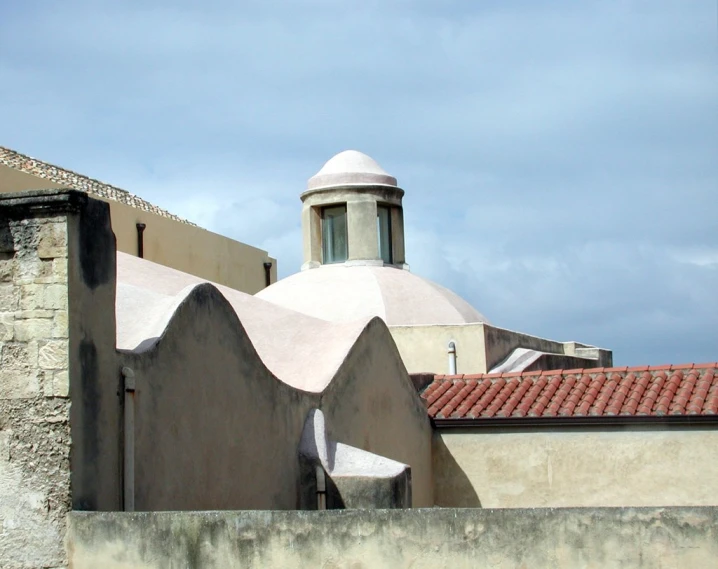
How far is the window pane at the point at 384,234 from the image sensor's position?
69.3ft

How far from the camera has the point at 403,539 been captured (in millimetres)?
6953

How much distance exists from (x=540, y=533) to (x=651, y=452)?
25.1 feet

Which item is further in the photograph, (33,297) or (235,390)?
(235,390)

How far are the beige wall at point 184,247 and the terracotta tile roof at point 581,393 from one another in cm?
647

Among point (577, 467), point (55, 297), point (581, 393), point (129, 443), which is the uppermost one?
point (55, 297)

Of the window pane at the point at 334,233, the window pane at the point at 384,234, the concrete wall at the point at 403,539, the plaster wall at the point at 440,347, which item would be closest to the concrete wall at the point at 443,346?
the plaster wall at the point at 440,347

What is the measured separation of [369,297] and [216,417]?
973cm

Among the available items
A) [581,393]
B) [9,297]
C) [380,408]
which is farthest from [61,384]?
[581,393]

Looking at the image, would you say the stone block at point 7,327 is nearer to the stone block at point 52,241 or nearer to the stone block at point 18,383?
the stone block at point 18,383

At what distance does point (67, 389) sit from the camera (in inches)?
301

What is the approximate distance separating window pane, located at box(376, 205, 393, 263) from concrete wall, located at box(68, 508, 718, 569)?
13865mm

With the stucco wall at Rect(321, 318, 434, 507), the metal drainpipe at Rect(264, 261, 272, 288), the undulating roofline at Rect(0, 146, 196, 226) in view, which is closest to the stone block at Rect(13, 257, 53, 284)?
the stucco wall at Rect(321, 318, 434, 507)

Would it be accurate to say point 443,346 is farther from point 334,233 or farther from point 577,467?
point 577,467

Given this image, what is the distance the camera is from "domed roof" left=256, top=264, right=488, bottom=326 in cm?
1919
